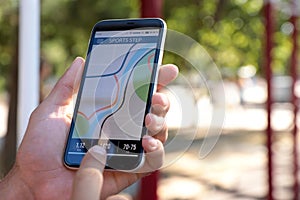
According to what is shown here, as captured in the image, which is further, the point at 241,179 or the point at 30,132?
the point at 241,179

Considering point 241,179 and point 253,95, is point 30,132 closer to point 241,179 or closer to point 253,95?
point 241,179

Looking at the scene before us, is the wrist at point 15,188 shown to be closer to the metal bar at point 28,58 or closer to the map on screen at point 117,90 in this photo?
the map on screen at point 117,90

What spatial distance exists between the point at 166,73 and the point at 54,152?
205mm

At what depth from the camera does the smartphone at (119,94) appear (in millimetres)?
696

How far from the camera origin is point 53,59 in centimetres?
477

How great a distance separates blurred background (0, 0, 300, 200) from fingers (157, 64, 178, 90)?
22 millimetres

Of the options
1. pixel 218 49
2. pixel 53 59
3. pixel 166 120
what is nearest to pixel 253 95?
pixel 218 49

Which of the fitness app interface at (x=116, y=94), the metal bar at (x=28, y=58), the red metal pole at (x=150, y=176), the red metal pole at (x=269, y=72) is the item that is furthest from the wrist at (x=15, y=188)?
the red metal pole at (x=269, y=72)

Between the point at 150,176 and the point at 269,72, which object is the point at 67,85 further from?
the point at 269,72

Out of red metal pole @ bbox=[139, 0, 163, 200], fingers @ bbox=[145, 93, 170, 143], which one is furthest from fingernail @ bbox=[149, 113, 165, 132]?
red metal pole @ bbox=[139, 0, 163, 200]

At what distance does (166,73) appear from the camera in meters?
0.75

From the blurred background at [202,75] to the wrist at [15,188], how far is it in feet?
0.79

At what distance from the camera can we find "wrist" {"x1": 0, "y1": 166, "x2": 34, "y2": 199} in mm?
803

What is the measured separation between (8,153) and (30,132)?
2156mm
